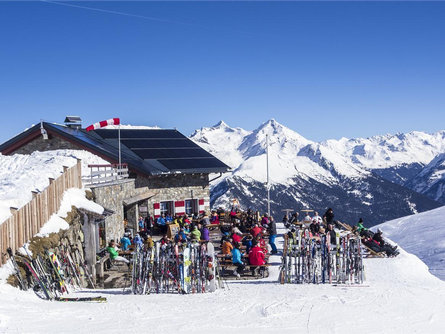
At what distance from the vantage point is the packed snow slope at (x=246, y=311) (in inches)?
373

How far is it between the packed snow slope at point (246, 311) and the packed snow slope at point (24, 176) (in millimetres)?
3148

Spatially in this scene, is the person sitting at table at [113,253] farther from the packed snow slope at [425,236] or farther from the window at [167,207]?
the packed snow slope at [425,236]

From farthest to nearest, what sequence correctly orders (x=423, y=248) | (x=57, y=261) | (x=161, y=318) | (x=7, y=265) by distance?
(x=423, y=248), (x=57, y=261), (x=7, y=265), (x=161, y=318)

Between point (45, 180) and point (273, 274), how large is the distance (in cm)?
786

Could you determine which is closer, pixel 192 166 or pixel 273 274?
pixel 273 274

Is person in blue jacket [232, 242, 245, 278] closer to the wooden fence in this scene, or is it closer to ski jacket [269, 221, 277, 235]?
ski jacket [269, 221, 277, 235]

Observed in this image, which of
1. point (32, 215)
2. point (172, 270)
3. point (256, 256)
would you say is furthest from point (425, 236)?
point (32, 215)

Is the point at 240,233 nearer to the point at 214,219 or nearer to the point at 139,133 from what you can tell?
the point at 214,219

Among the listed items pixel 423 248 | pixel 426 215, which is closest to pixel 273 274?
pixel 423 248

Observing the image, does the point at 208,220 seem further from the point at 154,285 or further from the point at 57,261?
the point at 57,261

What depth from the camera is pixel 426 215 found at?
152ft

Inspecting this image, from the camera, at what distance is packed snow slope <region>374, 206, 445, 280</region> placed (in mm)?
31609

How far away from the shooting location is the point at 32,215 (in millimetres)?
12734

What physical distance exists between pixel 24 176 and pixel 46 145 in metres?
11.4
